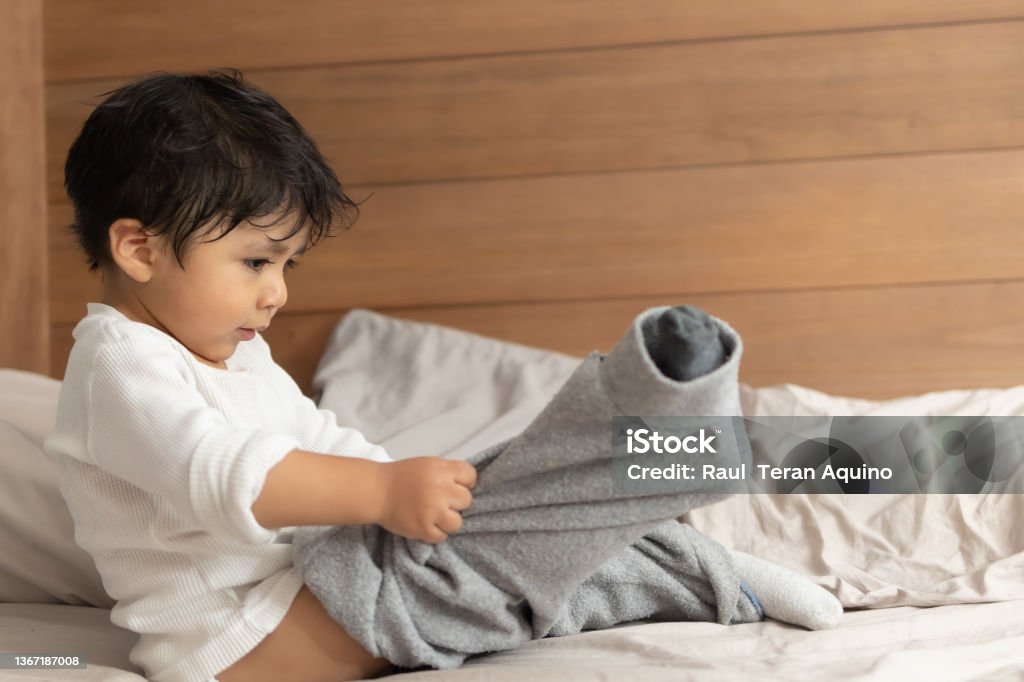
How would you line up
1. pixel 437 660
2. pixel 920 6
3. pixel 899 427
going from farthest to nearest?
pixel 920 6
pixel 899 427
pixel 437 660

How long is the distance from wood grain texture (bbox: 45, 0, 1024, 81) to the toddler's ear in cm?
99

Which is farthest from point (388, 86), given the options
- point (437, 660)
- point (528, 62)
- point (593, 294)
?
point (437, 660)

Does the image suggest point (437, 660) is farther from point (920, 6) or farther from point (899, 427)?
point (920, 6)

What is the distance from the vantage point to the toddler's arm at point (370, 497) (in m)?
0.77

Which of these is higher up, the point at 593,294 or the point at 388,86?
the point at 388,86

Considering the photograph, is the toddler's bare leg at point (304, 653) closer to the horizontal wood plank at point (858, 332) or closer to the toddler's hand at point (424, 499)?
the toddler's hand at point (424, 499)

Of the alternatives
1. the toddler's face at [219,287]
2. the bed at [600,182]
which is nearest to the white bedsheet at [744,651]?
the toddler's face at [219,287]

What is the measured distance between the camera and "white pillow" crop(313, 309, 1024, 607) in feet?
3.47

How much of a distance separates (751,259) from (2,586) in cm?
121

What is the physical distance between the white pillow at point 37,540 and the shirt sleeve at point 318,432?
26 centimetres

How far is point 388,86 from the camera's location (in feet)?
5.98

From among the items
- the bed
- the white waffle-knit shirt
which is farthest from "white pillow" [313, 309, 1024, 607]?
the white waffle-knit shirt

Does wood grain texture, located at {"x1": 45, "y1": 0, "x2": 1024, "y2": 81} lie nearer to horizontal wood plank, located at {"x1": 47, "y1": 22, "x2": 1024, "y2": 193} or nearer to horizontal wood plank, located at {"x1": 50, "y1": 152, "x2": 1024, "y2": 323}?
horizontal wood plank, located at {"x1": 47, "y1": 22, "x2": 1024, "y2": 193}

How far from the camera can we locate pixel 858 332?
178 cm
